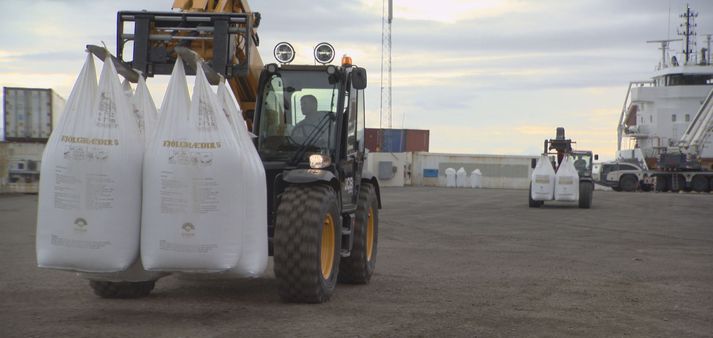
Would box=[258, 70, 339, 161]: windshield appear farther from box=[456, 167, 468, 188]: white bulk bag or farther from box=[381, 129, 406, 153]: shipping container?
box=[381, 129, 406, 153]: shipping container

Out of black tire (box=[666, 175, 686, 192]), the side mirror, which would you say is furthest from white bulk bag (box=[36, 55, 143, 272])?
black tire (box=[666, 175, 686, 192])

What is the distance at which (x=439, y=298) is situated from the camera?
9.55m

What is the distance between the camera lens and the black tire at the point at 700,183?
1898 inches

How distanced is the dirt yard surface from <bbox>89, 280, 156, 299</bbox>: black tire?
0.32ft

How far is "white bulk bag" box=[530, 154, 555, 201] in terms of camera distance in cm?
2914

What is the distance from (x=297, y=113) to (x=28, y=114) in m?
24.8

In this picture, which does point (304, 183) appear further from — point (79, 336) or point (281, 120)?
point (79, 336)

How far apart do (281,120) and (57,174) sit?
2682 millimetres

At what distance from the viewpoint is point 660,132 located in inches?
2334

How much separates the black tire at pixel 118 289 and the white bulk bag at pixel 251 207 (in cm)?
162

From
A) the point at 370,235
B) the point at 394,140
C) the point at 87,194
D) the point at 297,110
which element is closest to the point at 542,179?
the point at 370,235

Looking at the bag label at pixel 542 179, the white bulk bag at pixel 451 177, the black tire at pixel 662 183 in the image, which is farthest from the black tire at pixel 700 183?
the bag label at pixel 542 179

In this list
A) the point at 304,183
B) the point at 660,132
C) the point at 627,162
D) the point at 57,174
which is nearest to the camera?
the point at 57,174

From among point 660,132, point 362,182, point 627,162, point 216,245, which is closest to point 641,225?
point 362,182
